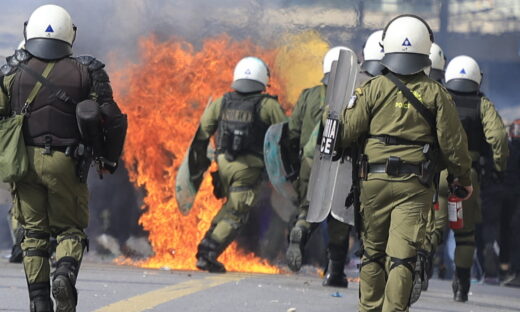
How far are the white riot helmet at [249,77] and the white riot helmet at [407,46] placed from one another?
4663 mm

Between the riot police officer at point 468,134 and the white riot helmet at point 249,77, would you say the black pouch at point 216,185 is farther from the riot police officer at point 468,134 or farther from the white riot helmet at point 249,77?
the riot police officer at point 468,134

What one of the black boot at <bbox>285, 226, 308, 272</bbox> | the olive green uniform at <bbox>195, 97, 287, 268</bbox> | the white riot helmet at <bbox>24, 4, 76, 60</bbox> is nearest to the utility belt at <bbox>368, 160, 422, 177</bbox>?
the white riot helmet at <bbox>24, 4, 76, 60</bbox>

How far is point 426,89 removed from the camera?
6.61 metres

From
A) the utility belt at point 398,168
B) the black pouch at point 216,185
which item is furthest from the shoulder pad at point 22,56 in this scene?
the black pouch at point 216,185

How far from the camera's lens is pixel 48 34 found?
6.68 meters

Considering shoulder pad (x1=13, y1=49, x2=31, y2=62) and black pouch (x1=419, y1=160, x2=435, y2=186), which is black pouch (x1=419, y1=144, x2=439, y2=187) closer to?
black pouch (x1=419, y1=160, x2=435, y2=186)

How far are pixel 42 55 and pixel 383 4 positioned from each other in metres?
6.55

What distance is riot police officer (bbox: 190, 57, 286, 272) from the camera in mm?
11281

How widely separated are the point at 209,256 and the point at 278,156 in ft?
3.67

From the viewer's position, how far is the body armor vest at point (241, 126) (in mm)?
11258

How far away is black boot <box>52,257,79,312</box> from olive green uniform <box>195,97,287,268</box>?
4.88m

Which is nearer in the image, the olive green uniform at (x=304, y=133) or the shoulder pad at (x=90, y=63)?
the shoulder pad at (x=90, y=63)

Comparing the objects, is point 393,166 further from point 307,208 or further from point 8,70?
point 307,208

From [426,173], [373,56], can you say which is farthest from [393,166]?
[373,56]
